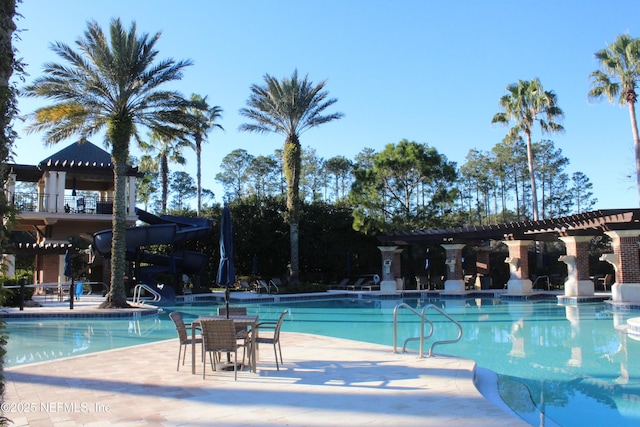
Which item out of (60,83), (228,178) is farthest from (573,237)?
(228,178)

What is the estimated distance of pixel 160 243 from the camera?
24.9 metres

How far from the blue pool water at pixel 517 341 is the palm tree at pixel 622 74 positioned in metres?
11.9

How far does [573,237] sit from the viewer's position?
21625 millimetres

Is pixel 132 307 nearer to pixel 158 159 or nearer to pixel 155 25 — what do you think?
pixel 155 25

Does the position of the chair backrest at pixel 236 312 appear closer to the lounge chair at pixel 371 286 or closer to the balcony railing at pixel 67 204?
the lounge chair at pixel 371 286

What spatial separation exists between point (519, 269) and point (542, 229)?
316cm

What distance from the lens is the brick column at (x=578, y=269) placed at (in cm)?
2125

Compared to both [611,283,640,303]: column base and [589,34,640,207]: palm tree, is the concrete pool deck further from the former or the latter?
[589,34,640,207]: palm tree

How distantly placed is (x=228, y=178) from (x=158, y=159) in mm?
14860

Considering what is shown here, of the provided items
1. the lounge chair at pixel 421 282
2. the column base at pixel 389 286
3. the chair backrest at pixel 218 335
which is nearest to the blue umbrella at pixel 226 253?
the chair backrest at pixel 218 335

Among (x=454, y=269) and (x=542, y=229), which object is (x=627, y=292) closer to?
(x=542, y=229)

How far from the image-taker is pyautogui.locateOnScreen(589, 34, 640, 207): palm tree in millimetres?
25297

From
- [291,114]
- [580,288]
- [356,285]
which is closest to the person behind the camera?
[580,288]

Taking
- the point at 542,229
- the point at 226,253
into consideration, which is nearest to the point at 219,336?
the point at 226,253
